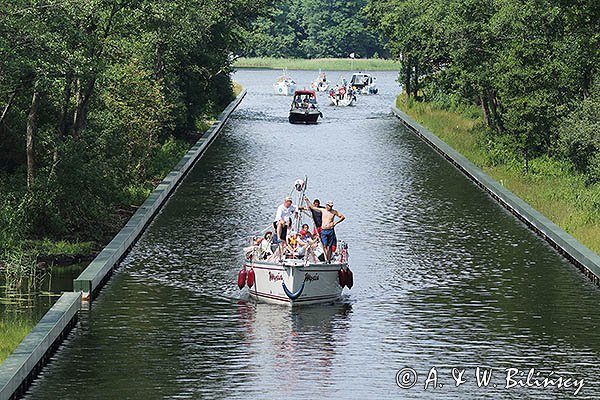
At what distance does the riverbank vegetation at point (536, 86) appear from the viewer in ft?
121

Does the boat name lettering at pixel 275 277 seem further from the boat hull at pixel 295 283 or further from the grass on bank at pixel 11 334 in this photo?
the grass on bank at pixel 11 334

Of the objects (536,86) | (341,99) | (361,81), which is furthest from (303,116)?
(361,81)

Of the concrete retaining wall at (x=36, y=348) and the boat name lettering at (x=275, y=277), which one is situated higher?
the boat name lettering at (x=275, y=277)

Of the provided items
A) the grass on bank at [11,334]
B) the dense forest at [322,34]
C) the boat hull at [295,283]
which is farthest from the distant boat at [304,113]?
the dense forest at [322,34]

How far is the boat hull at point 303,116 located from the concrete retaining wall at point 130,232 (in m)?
18.0

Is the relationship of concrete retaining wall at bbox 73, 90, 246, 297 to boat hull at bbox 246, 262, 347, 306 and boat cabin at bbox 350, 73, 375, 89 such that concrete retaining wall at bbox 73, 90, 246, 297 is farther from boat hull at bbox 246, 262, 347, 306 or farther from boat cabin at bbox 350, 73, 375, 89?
boat cabin at bbox 350, 73, 375, 89

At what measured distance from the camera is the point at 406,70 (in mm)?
85312

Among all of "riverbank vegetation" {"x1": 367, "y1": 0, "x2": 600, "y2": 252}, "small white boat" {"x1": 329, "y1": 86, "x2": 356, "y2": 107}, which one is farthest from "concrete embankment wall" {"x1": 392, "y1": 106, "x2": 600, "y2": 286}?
"small white boat" {"x1": 329, "y1": 86, "x2": 356, "y2": 107}

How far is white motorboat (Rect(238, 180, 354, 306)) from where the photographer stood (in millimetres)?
25344

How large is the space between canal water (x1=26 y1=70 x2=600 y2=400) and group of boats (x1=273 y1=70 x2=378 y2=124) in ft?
102

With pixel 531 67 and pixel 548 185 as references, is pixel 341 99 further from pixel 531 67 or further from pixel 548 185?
pixel 548 185

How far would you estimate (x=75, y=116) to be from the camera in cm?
3572

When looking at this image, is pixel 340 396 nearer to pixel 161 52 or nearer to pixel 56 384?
pixel 56 384

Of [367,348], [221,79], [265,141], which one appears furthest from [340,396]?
[221,79]
